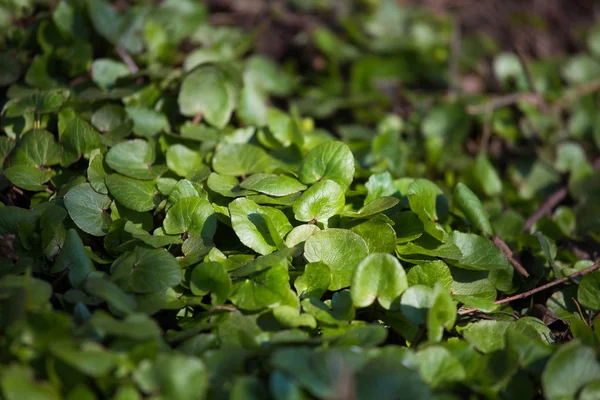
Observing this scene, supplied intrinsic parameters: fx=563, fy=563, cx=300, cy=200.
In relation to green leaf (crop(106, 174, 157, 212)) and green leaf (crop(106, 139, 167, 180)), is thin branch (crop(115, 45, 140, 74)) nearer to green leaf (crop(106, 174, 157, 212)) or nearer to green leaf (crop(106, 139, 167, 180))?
green leaf (crop(106, 139, 167, 180))

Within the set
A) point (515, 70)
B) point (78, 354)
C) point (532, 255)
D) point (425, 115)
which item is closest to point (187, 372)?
point (78, 354)

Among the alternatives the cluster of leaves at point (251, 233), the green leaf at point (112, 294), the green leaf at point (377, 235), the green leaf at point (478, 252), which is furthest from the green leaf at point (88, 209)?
the green leaf at point (478, 252)

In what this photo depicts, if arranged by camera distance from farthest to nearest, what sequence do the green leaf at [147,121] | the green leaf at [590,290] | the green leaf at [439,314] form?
the green leaf at [147,121], the green leaf at [590,290], the green leaf at [439,314]

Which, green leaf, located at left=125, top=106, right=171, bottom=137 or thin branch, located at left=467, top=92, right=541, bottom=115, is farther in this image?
thin branch, located at left=467, top=92, right=541, bottom=115

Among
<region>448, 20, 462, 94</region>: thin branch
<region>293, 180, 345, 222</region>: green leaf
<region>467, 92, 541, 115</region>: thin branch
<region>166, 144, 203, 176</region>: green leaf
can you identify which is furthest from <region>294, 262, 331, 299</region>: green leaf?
<region>448, 20, 462, 94</region>: thin branch

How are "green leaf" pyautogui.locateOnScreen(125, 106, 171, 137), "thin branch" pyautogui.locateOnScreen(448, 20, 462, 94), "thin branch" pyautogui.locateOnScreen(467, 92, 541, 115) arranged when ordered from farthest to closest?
"thin branch" pyautogui.locateOnScreen(448, 20, 462, 94), "thin branch" pyautogui.locateOnScreen(467, 92, 541, 115), "green leaf" pyautogui.locateOnScreen(125, 106, 171, 137)

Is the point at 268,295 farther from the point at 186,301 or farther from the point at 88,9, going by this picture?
the point at 88,9

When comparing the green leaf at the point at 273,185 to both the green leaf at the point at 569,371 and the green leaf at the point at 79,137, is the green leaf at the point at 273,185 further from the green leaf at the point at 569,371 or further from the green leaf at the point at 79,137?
the green leaf at the point at 569,371
